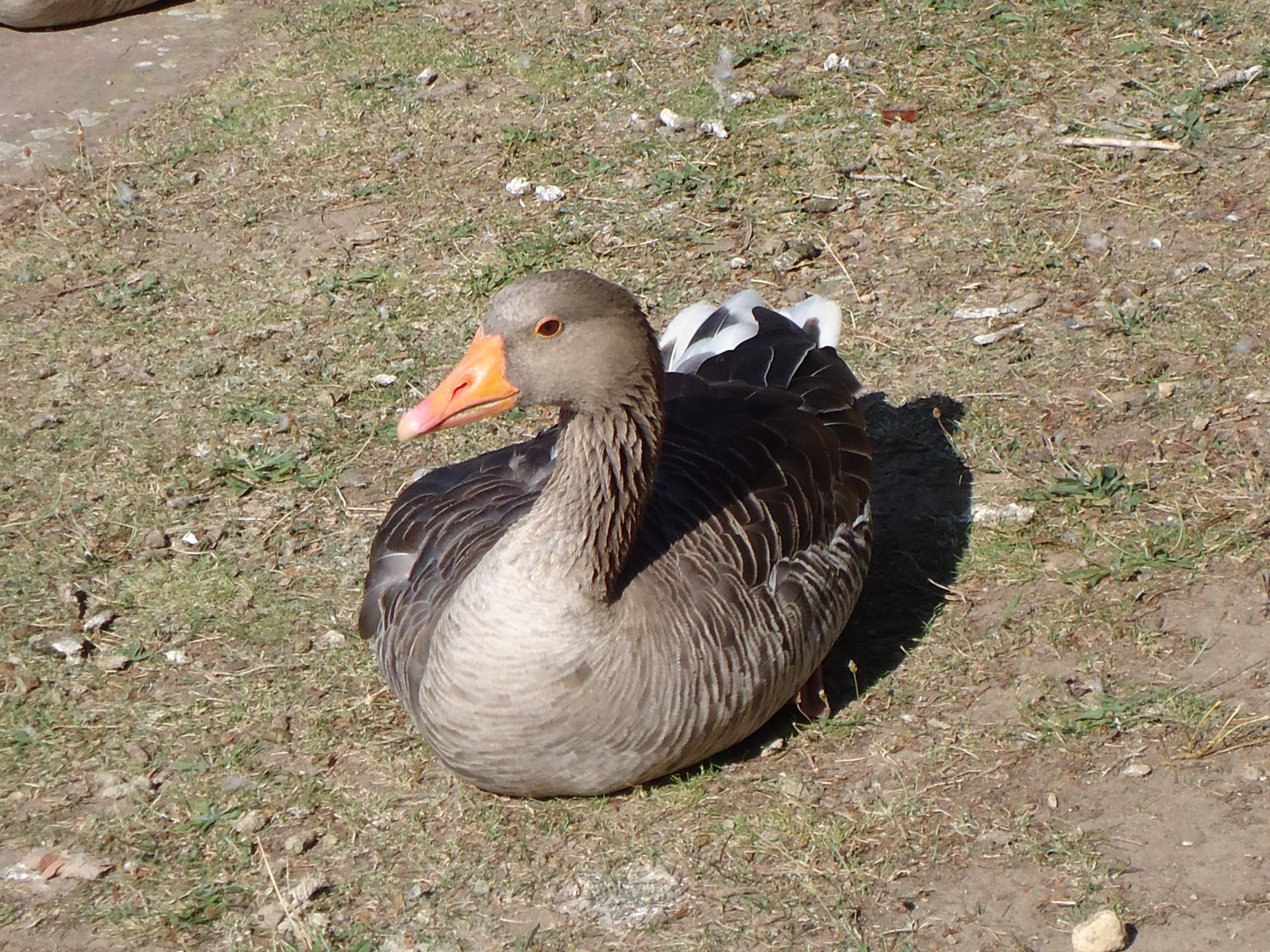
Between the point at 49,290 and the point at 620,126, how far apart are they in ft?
9.30

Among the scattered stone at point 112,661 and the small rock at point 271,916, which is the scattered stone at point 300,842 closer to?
the small rock at point 271,916

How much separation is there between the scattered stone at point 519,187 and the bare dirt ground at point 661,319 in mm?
82

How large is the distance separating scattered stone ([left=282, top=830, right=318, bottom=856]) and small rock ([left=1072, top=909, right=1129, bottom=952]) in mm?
1971

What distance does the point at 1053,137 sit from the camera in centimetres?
679

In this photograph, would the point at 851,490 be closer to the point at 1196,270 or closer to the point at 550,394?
the point at 550,394

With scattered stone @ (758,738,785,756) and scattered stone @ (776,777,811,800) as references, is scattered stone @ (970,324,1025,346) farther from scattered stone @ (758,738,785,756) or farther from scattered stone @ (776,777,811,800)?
scattered stone @ (776,777,811,800)

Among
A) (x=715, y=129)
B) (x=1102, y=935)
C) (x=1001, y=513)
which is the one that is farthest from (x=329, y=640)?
(x=715, y=129)

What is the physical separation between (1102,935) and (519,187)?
15.1ft

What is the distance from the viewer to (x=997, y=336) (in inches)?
223

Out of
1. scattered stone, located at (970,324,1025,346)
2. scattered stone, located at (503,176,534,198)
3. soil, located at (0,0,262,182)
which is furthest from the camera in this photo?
soil, located at (0,0,262,182)

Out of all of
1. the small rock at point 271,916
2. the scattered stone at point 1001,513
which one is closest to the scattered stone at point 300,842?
the small rock at point 271,916

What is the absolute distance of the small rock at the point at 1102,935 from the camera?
3.28 meters

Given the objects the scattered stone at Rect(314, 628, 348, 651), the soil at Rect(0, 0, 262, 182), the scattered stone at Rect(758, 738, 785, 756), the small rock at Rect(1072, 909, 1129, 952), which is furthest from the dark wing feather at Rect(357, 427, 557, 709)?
the soil at Rect(0, 0, 262, 182)

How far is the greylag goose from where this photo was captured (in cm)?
347
